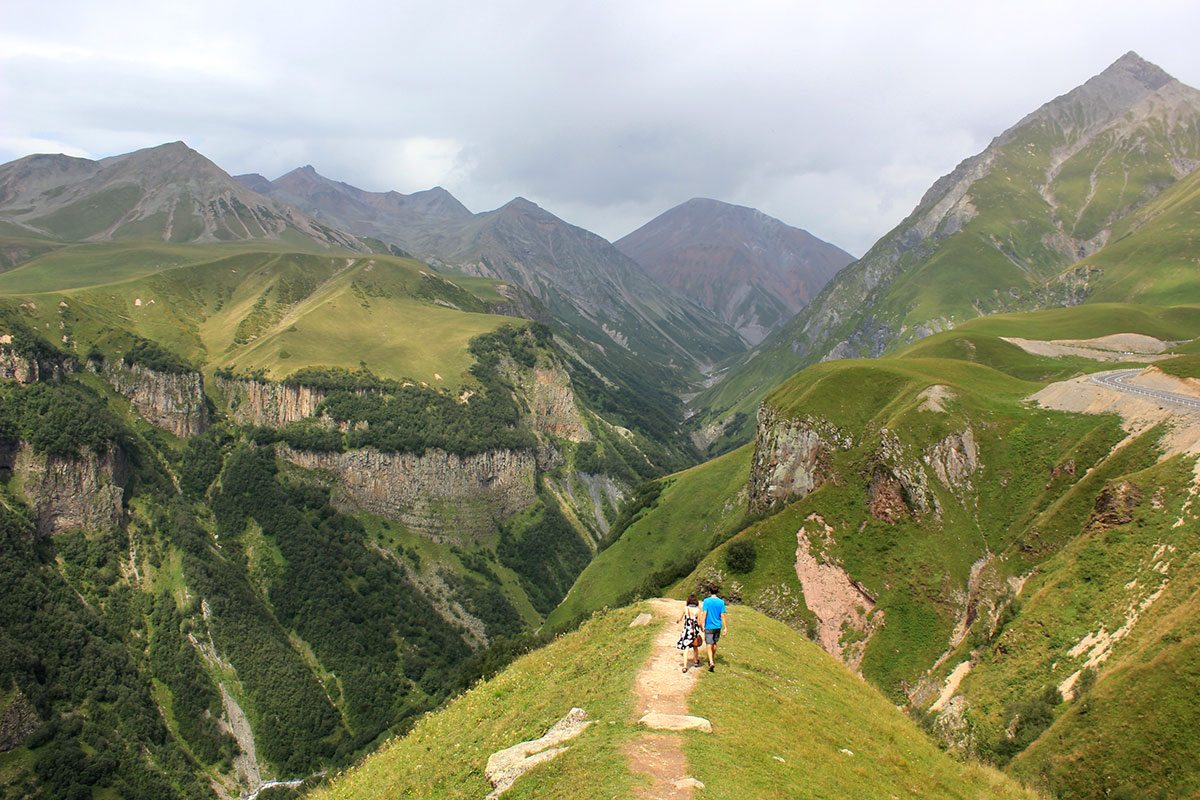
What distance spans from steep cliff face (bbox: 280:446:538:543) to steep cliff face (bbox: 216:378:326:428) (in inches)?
460

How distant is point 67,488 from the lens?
465 feet

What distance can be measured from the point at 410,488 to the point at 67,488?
255 feet

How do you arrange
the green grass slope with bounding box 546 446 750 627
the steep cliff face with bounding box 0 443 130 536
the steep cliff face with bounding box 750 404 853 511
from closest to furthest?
1. the steep cliff face with bounding box 750 404 853 511
2. the green grass slope with bounding box 546 446 750 627
3. the steep cliff face with bounding box 0 443 130 536

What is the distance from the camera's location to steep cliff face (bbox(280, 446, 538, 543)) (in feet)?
604

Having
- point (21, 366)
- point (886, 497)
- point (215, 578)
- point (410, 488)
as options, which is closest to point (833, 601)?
point (886, 497)

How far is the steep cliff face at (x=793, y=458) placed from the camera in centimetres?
8156

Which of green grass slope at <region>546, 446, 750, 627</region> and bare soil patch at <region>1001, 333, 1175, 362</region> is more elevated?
bare soil patch at <region>1001, 333, 1175, 362</region>

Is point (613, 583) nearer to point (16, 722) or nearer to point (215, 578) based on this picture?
point (215, 578)

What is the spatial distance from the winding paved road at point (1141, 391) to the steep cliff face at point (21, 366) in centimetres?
21023

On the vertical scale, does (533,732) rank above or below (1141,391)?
below

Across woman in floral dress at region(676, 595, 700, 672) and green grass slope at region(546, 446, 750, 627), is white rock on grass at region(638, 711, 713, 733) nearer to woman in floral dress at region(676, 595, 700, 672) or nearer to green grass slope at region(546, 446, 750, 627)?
woman in floral dress at region(676, 595, 700, 672)

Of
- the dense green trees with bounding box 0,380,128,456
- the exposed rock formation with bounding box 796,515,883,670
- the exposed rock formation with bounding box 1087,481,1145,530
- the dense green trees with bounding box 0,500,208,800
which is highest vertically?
the exposed rock formation with bounding box 1087,481,1145,530

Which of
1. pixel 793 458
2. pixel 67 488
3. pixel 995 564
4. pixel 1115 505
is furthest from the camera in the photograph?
pixel 67 488

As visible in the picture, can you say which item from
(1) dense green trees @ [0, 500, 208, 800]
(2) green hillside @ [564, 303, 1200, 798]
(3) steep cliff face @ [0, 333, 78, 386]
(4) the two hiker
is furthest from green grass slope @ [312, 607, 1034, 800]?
(3) steep cliff face @ [0, 333, 78, 386]
